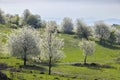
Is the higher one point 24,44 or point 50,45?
point 50,45

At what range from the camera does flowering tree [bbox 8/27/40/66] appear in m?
95.6

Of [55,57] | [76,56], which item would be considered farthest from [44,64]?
[76,56]

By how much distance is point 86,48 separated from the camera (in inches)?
4921

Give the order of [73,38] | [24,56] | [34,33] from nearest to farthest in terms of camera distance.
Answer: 1. [24,56]
2. [34,33]
3. [73,38]

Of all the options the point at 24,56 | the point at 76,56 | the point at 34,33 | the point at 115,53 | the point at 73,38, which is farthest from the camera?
the point at 73,38

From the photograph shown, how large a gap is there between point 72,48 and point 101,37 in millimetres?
41472

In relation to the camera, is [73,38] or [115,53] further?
[73,38]

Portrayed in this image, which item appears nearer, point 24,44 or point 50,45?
point 50,45

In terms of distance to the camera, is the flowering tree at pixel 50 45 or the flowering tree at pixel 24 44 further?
the flowering tree at pixel 24 44

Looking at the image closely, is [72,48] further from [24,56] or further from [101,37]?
[24,56]

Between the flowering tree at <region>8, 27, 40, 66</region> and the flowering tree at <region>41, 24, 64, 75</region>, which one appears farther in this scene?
the flowering tree at <region>8, 27, 40, 66</region>

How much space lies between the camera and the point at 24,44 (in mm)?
95500

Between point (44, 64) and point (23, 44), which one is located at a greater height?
point (23, 44)

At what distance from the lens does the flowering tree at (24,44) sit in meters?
95.6
